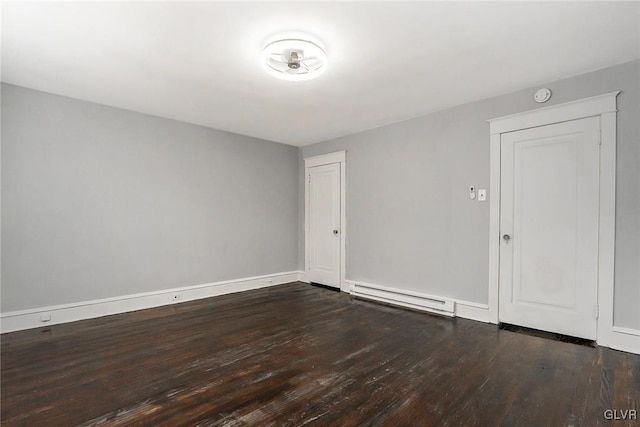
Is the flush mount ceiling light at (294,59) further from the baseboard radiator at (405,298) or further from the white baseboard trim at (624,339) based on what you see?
the white baseboard trim at (624,339)

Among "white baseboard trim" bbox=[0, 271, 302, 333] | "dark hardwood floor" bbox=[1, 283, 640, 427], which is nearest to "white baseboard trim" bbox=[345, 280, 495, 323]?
"dark hardwood floor" bbox=[1, 283, 640, 427]

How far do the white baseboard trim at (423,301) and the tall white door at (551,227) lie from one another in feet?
0.86

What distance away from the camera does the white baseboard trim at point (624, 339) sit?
2.68 meters

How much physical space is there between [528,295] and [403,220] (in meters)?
1.69

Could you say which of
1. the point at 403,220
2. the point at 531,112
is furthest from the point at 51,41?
the point at 531,112

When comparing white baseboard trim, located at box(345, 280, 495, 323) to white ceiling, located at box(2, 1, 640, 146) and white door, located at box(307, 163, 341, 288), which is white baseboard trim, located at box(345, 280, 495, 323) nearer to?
white door, located at box(307, 163, 341, 288)

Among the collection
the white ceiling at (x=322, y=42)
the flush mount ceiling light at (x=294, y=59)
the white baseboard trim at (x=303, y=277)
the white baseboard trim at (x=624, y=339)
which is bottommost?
the white baseboard trim at (x=303, y=277)

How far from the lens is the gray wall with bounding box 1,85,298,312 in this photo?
3.32 m

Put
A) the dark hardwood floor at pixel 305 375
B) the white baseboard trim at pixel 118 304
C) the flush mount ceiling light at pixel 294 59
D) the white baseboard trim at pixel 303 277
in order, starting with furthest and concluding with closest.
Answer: the white baseboard trim at pixel 303 277 → the white baseboard trim at pixel 118 304 → the flush mount ceiling light at pixel 294 59 → the dark hardwood floor at pixel 305 375

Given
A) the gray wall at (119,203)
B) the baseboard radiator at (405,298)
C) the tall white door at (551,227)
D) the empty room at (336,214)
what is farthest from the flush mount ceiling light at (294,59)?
the baseboard radiator at (405,298)

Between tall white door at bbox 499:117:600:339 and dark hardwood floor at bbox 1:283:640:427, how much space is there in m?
0.33

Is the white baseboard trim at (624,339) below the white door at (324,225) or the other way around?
below

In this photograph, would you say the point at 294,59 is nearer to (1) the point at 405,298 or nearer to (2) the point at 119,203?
(2) the point at 119,203

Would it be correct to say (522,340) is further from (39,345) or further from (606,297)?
(39,345)
